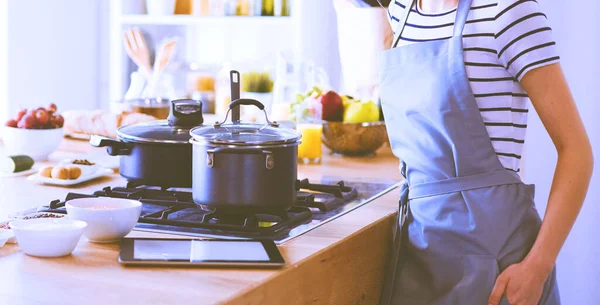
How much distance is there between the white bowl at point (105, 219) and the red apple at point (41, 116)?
882 millimetres

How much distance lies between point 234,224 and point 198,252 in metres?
0.17

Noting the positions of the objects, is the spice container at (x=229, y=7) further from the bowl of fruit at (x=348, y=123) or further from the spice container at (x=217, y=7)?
the bowl of fruit at (x=348, y=123)

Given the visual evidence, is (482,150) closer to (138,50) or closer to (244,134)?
(244,134)

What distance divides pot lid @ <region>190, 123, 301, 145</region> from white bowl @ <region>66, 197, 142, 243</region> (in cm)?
17

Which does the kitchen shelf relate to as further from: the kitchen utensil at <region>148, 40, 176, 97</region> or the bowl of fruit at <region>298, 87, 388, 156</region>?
the bowl of fruit at <region>298, 87, 388, 156</region>

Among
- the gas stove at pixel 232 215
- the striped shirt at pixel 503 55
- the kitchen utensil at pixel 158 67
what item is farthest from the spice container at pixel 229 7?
the striped shirt at pixel 503 55

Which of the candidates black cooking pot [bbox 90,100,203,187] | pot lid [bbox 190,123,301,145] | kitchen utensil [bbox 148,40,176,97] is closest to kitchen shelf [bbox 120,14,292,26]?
kitchen utensil [bbox 148,40,176,97]

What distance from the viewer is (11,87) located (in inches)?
161

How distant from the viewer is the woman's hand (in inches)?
54.3

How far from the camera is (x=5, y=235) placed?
1188 mm

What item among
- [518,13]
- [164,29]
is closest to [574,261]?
[518,13]

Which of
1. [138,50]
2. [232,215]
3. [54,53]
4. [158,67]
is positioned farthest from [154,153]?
[54,53]

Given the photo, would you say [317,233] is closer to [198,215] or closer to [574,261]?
[198,215]

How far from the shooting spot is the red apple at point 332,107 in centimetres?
237
